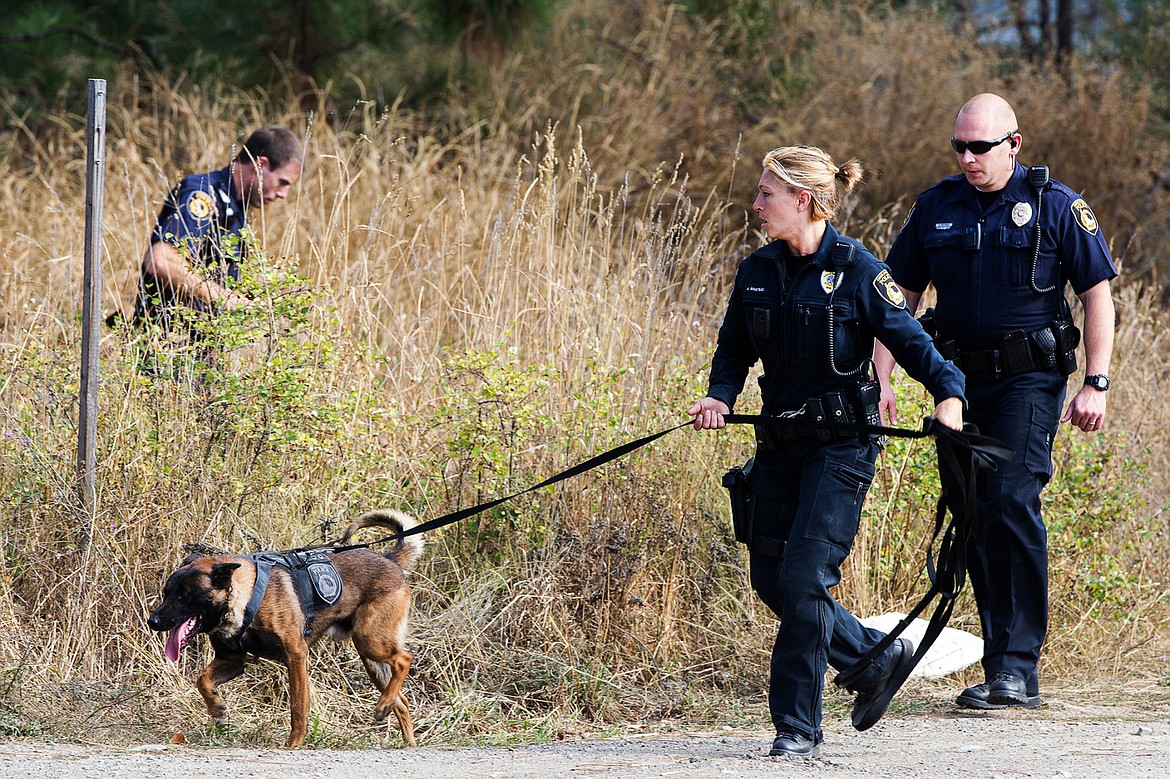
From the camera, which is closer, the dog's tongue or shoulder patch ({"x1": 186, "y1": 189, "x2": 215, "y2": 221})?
the dog's tongue

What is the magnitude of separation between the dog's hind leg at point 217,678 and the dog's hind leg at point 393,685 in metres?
0.47

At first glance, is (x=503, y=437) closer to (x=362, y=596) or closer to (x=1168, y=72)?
(x=362, y=596)

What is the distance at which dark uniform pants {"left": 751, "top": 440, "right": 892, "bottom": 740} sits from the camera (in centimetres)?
394

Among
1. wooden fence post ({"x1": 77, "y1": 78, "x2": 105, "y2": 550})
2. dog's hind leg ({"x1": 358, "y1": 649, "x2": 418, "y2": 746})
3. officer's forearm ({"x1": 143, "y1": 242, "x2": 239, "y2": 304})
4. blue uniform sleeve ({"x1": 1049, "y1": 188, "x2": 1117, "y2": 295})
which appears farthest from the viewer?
officer's forearm ({"x1": 143, "y1": 242, "x2": 239, "y2": 304})

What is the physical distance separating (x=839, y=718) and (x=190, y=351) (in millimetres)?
3017

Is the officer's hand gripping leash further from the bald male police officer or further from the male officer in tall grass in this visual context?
the male officer in tall grass

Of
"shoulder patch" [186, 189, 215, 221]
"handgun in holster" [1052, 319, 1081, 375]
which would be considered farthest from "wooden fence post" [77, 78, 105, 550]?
"handgun in holster" [1052, 319, 1081, 375]

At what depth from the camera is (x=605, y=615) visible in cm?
524

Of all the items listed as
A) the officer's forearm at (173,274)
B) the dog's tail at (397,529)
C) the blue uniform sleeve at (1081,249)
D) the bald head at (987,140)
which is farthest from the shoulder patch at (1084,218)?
the officer's forearm at (173,274)

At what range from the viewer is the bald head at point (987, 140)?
477 cm

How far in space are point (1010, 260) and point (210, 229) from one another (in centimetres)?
352

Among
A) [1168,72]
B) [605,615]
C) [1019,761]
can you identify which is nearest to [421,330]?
[605,615]

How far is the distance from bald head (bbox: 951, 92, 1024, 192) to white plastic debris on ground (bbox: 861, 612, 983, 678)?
1808 mm

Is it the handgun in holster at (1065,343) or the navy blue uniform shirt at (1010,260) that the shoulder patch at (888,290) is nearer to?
the navy blue uniform shirt at (1010,260)
